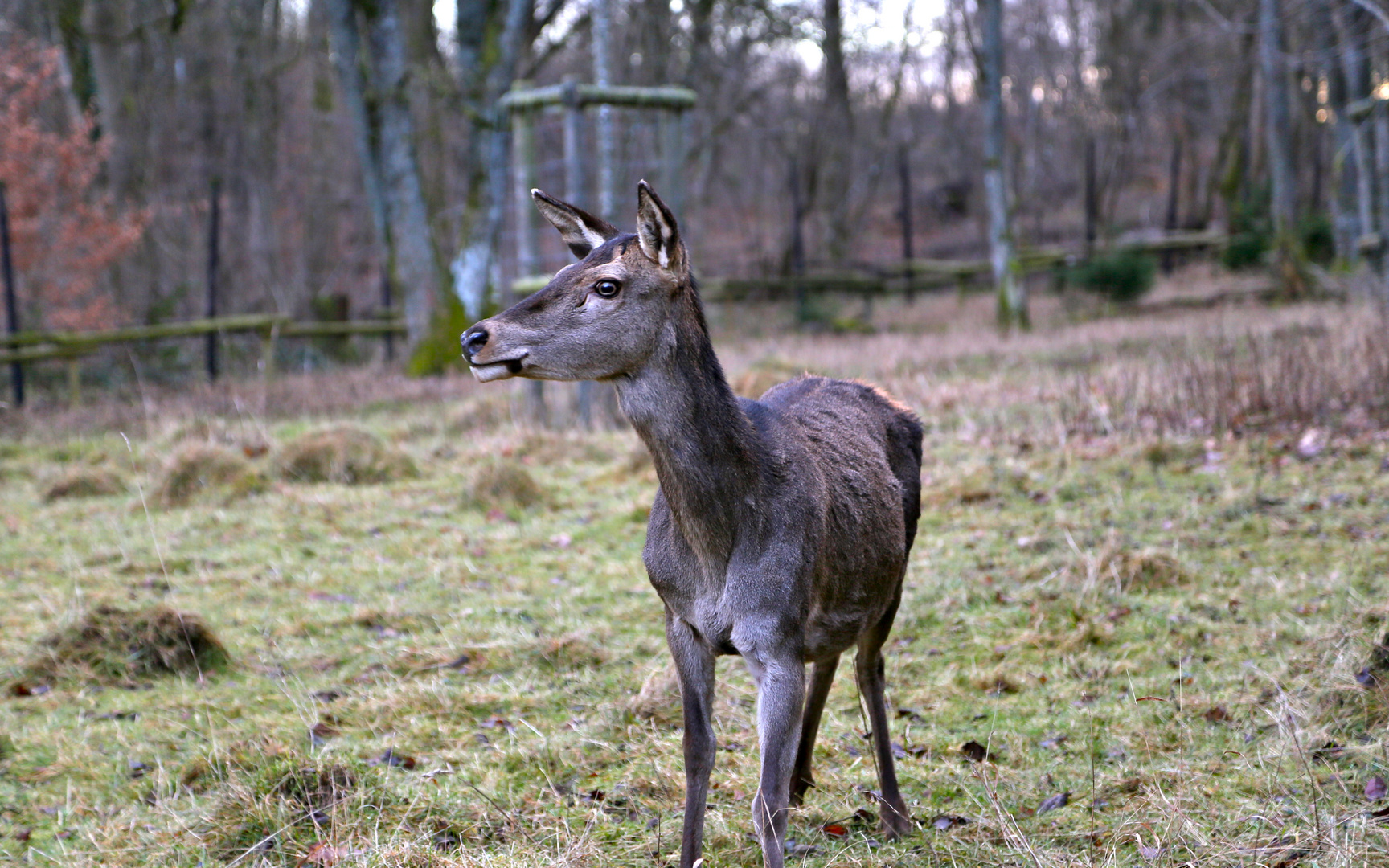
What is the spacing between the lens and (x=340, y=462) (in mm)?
9898

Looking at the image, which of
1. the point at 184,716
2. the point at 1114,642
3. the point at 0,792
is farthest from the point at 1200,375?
the point at 0,792

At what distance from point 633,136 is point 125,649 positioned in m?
9.02

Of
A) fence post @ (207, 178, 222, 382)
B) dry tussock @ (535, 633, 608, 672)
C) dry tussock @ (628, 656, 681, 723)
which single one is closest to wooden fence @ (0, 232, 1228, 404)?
fence post @ (207, 178, 222, 382)

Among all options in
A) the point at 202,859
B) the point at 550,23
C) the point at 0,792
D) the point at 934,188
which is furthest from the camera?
the point at 934,188

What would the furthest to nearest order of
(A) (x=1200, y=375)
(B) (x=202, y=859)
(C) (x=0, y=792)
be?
1. (A) (x=1200, y=375)
2. (C) (x=0, y=792)
3. (B) (x=202, y=859)

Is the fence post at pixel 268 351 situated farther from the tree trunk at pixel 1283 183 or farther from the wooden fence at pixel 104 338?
the tree trunk at pixel 1283 183

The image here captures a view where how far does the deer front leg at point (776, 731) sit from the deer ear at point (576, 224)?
1399 millimetres

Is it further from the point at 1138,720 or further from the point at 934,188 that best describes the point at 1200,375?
the point at 934,188

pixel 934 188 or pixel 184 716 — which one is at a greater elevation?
pixel 934 188

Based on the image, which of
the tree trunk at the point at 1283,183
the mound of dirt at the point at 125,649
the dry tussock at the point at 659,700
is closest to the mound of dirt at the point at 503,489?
the mound of dirt at the point at 125,649

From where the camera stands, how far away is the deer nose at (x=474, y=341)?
10.6 ft

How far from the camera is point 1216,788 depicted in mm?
4078

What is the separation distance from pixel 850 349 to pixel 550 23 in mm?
11697

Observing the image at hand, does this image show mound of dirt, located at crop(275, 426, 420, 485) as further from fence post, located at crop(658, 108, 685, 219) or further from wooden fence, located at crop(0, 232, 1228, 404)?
fence post, located at crop(658, 108, 685, 219)
